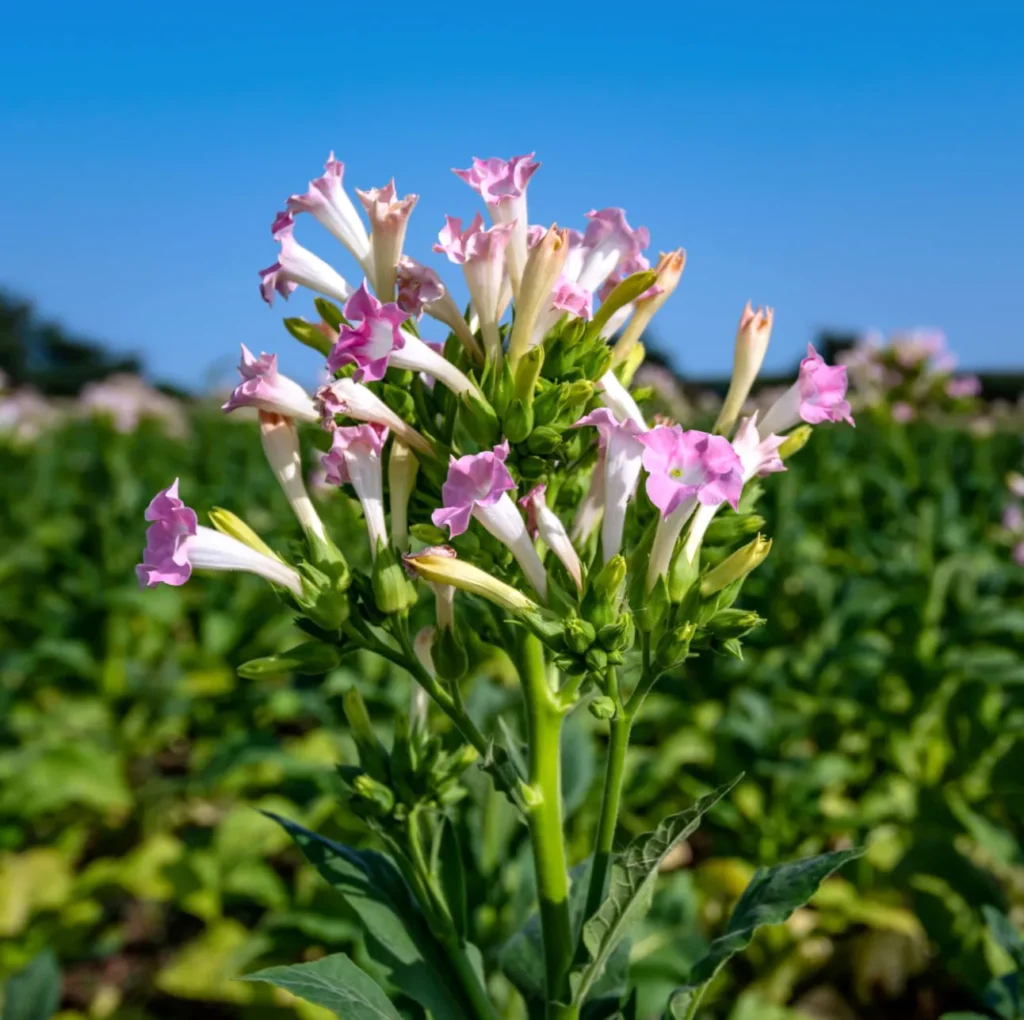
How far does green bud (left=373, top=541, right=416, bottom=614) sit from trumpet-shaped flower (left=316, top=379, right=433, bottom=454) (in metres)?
0.14

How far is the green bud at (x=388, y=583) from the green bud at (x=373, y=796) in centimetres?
23

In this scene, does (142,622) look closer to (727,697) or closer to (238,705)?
(238,705)

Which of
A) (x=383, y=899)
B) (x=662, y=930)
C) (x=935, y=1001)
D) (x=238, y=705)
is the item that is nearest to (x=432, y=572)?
(x=383, y=899)

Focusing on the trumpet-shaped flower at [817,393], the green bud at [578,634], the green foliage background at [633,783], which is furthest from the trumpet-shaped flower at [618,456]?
the green foliage background at [633,783]

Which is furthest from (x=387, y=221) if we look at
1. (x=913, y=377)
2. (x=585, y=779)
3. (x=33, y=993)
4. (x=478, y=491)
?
(x=913, y=377)

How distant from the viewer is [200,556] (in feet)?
4.00

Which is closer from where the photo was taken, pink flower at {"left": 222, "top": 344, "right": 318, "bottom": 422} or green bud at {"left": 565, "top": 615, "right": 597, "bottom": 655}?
green bud at {"left": 565, "top": 615, "right": 597, "bottom": 655}

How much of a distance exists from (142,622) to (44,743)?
169 cm

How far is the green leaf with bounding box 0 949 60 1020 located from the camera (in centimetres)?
166

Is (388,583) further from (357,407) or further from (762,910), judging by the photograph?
(762,910)

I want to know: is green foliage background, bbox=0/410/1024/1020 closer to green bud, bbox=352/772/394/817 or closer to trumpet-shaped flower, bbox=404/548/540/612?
green bud, bbox=352/772/394/817

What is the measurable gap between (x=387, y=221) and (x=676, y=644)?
0.56 meters

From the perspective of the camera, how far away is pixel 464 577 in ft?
3.72

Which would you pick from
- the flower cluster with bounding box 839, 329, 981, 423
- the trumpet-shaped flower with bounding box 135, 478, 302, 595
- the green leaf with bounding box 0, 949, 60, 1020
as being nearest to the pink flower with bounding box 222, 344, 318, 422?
the trumpet-shaped flower with bounding box 135, 478, 302, 595
